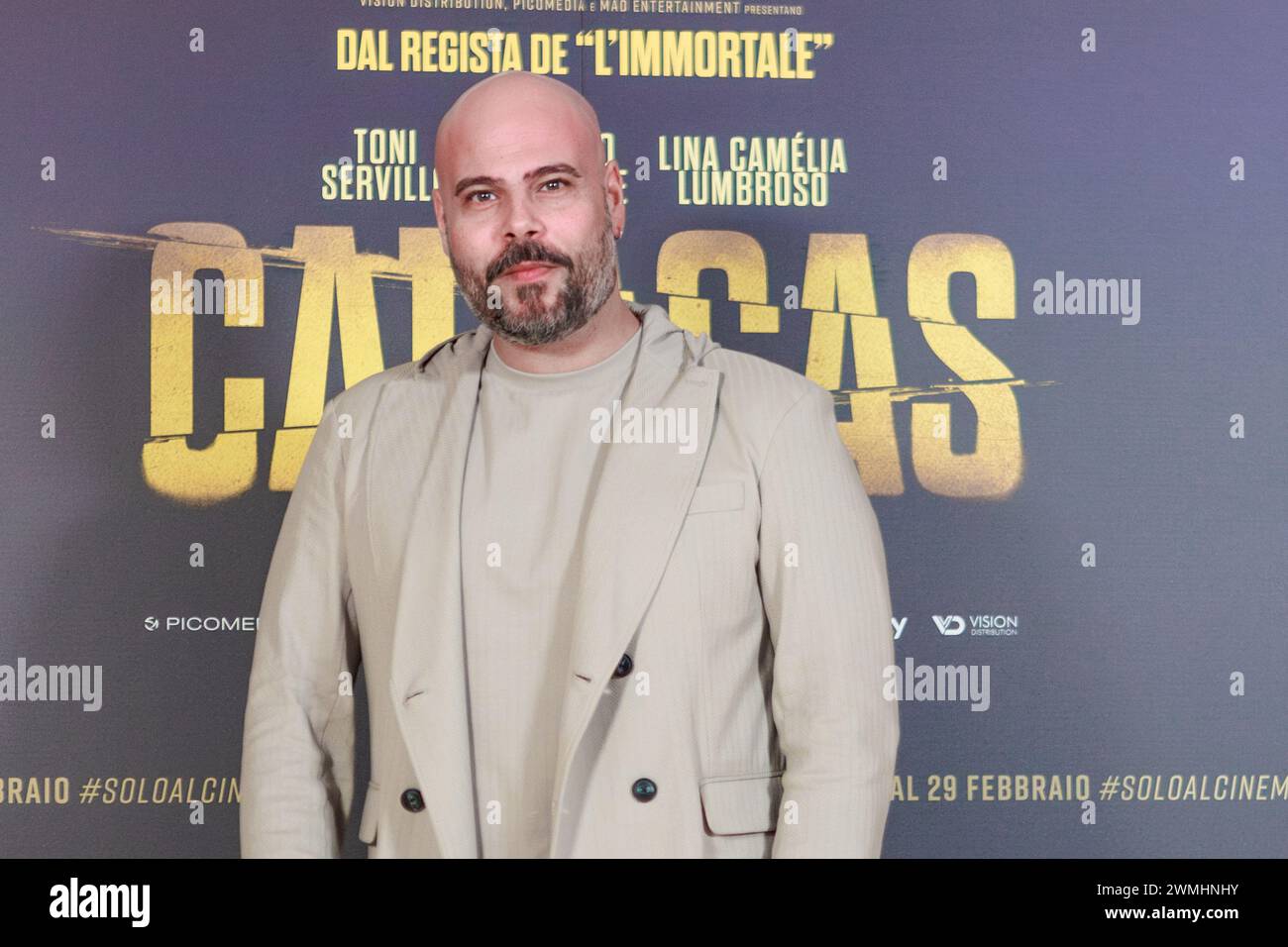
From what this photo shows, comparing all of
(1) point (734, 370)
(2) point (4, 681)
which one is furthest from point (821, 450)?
(2) point (4, 681)

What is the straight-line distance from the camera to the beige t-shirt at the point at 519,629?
2.12 meters

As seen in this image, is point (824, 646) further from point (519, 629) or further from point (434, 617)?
point (434, 617)

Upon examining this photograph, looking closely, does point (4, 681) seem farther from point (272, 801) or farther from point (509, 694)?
point (509, 694)

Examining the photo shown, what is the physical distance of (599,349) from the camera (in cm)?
228

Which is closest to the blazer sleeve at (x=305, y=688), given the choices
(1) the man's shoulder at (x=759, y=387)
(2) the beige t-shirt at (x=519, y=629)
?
(2) the beige t-shirt at (x=519, y=629)

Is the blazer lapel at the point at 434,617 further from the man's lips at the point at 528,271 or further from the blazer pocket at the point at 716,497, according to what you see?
the blazer pocket at the point at 716,497

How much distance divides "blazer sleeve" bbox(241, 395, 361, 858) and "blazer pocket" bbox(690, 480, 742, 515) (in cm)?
56

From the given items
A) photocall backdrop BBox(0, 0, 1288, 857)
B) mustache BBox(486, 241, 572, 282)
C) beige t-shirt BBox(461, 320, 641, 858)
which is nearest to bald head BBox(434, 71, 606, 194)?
mustache BBox(486, 241, 572, 282)

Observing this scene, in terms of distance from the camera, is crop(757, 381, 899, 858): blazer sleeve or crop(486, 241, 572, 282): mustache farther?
crop(486, 241, 572, 282): mustache

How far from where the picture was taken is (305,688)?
2184mm

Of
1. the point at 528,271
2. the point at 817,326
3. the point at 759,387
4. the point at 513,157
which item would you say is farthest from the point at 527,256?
the point at 817,326

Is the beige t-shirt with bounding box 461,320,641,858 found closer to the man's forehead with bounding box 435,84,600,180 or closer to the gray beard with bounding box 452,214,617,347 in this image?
the gray beard with bounding box 452,214,617,347

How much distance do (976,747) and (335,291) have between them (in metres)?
1.60

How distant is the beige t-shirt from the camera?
6.97 ft
